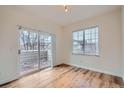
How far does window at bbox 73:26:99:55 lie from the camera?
165 inches

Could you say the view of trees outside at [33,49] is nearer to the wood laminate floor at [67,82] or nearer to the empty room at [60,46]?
the empty room at [60,46]

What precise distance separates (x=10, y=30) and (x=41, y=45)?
5.22 ft

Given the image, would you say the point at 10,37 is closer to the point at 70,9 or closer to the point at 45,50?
the point at 45,50

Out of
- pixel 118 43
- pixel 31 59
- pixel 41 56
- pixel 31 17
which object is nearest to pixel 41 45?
pixel 41 56

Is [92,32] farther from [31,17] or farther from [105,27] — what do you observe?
[31,17]

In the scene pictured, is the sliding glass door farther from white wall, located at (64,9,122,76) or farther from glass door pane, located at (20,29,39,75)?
white wall, located at (64,9,122,76)

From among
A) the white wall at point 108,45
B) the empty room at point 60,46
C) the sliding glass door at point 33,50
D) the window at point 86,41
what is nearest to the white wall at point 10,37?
the empty room at point 60,46

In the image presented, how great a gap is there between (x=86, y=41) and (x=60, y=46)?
158cm

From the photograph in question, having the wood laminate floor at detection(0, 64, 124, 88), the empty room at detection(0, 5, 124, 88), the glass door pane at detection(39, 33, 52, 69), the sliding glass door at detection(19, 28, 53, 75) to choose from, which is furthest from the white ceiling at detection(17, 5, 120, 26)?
the wood laminate floor at detection(0, 64, 124, 88)

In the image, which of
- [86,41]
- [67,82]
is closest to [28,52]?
[67,82]

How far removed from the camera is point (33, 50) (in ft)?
12.8

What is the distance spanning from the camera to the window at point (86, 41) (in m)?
4.18
